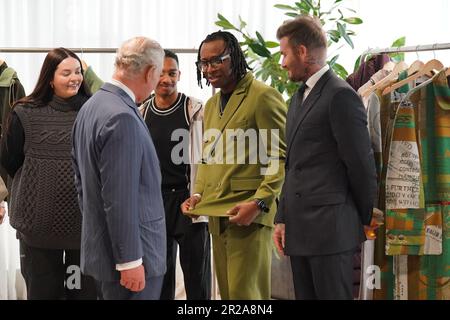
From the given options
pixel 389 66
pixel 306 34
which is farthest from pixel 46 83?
pixel 389 66

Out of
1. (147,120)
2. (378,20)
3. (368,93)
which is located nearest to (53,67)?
(147,120)

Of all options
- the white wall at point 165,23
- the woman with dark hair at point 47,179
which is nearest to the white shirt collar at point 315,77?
the woman with dark hair at point 47,179

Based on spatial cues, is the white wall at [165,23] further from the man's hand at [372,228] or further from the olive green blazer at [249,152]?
the man's hand at [372,228]

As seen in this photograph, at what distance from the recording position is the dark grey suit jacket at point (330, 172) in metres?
2.25

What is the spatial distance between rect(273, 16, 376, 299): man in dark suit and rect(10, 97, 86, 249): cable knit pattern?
0.92 meters

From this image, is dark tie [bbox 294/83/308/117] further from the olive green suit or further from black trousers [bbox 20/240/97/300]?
black trousers [bbox 20/240/97/300]

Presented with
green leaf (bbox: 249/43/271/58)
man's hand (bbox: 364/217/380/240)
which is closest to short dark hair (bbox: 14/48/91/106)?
green leaf (bbox: 249/43/271/58)

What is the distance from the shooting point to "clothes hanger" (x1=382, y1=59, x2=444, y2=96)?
285cm

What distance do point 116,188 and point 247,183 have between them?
2.41 feet

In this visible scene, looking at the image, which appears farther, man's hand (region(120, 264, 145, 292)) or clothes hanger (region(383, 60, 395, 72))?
clothes hanger (region(383, 60, 395, 72))

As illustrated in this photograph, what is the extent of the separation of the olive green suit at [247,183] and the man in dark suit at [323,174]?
0.20 meters

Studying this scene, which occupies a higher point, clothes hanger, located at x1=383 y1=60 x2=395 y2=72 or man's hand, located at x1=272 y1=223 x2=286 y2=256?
clothes hanger, located at x1=383 y1=60 x2=395 y2=72

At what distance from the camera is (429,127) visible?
286cm

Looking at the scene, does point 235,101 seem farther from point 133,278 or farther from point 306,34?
point 133,278
